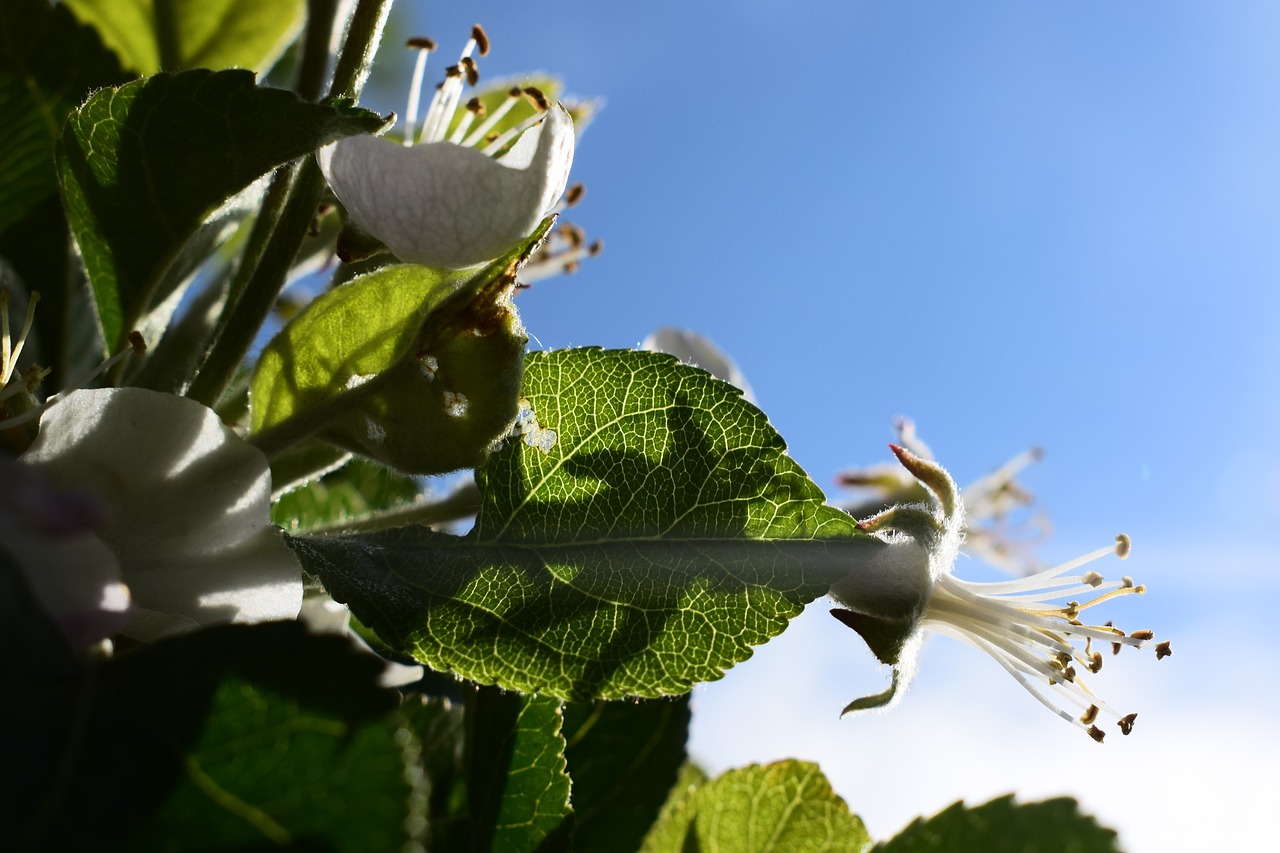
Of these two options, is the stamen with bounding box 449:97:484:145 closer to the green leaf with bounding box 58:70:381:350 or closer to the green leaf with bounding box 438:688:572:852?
the green leaf with bounding box 58:70:381:350

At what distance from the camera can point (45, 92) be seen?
0.88m

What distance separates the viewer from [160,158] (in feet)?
2.19

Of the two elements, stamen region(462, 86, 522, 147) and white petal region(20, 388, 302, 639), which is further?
stamen region(462, 86, 522, 147)

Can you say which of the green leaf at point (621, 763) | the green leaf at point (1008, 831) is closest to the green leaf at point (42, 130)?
the green leaf at point (621, 763)

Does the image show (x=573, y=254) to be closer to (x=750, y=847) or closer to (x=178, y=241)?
(x=178, y=241)

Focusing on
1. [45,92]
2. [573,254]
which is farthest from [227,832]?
[573,254]

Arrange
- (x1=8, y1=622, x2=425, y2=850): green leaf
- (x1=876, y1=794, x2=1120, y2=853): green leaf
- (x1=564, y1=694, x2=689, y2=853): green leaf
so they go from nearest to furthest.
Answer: (x1=8, y1=622, x2=425, y2=850): green leaf → (x1=876, y1=794, x2=1120, y2=853): green leaf → (x1=564, y1=694, x2=689, y2=853): green leaf

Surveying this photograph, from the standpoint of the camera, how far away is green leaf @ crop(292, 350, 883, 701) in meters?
0.65

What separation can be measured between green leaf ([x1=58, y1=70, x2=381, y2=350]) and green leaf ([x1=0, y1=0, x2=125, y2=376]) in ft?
0.51

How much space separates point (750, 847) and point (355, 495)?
0.75 meters

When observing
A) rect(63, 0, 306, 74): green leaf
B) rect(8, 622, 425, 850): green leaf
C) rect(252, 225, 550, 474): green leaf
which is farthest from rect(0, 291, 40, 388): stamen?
rect(8, 622, 425, 850): green leaf

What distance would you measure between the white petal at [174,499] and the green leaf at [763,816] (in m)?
0.31

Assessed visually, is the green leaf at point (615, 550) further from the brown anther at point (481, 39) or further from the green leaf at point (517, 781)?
the brown anther at point (481, 39)

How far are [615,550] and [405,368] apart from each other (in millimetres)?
164
